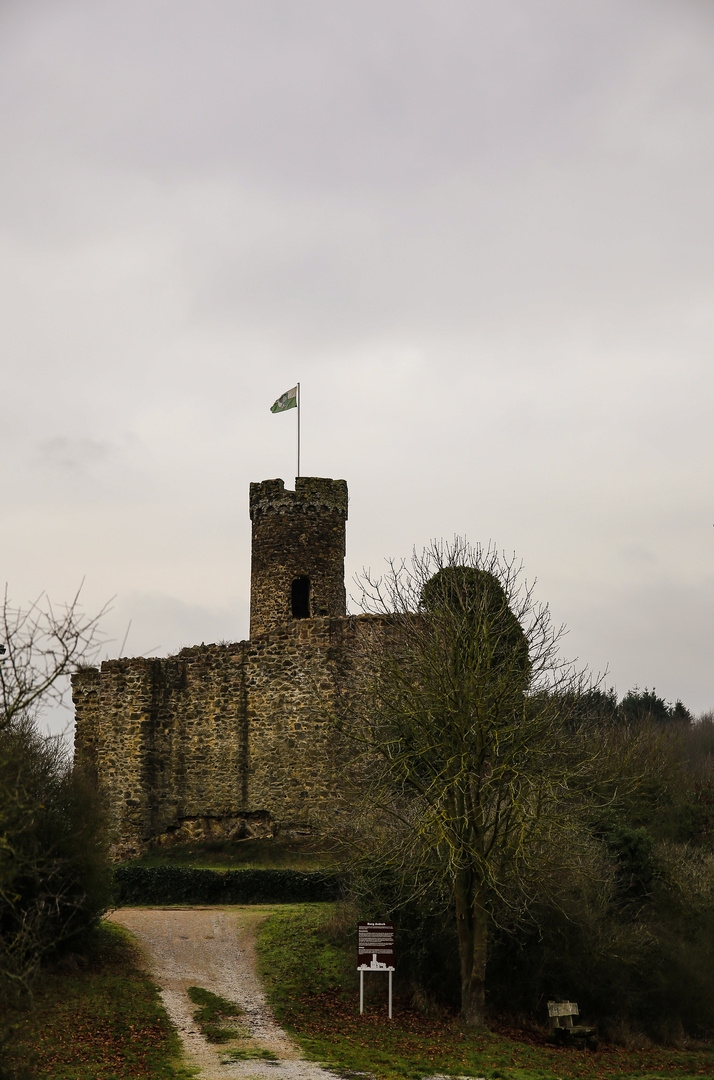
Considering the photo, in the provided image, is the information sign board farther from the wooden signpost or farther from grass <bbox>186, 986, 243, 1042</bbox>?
grass <bbox>186, 986, 243, 1042</bbox>

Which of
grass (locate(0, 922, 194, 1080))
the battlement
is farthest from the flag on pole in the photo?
grass (locate(0, 922, 194, 1080))

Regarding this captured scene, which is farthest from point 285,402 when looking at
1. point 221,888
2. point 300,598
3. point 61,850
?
point 61,850

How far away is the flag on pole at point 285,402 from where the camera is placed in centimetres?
3641

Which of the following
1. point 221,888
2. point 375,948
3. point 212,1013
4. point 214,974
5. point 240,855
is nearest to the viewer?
point 212,1013

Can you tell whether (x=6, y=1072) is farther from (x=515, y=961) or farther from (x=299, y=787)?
(x=299, y=787)

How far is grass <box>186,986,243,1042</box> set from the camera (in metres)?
14.9

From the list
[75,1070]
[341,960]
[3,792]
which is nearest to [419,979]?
[341,960]

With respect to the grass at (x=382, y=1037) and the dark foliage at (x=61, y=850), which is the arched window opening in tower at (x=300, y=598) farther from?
the dark foliage at (x=61, y=850)

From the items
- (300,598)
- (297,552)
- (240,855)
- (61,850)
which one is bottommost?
(240,855)

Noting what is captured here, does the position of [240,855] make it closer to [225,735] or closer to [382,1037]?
[225,735]

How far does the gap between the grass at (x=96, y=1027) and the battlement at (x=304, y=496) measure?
55.4 feet

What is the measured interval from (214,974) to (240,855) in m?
9.04

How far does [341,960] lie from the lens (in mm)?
18609

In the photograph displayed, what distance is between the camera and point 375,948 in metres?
16.8
